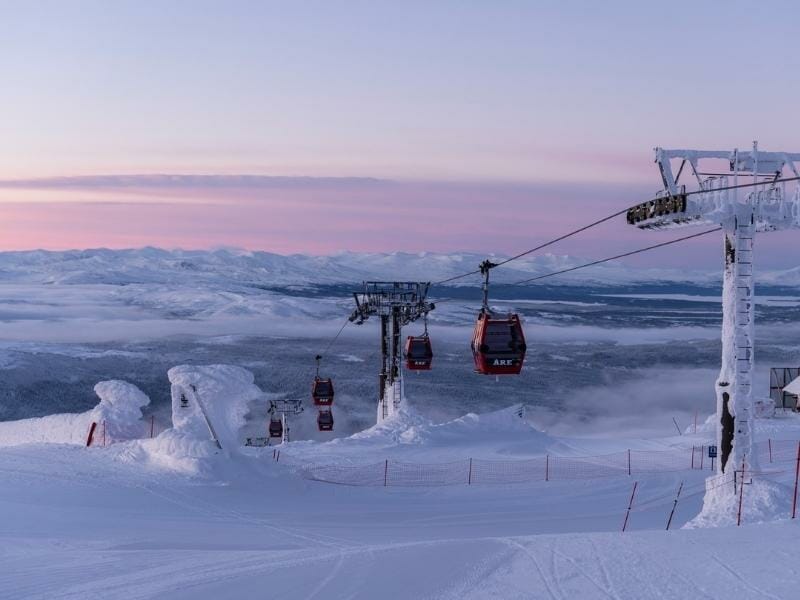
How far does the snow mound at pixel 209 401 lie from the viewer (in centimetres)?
2442

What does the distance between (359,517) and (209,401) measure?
6.94m

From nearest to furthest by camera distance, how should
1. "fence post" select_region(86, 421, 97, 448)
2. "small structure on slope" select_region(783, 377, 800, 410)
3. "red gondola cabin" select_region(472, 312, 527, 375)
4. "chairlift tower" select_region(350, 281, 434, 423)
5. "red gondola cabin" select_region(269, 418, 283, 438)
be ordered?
"red gondola cabin" select_region(472, 312, 527, 375) < "fence post" select_region(86, 421, 97, 448) < "chairlift tower" select_region(350, 281, 434, 423) < "red gondola cabin" select_region(269, 418, 283, 438) < "small structure on slope" select_region(783, 377, 800, 410)

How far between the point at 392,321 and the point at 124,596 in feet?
89.4

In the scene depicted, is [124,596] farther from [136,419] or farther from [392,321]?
[392,321]

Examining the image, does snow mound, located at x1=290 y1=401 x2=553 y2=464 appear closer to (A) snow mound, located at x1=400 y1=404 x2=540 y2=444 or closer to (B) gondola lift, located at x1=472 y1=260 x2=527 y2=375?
(A) snow mound, located at x1=400 y1=404 x2=540 y2=444

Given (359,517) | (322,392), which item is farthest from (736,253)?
(322,392)

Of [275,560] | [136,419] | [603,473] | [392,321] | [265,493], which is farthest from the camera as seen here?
[392,321]

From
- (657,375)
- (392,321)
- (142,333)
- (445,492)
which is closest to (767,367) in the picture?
(657,375)

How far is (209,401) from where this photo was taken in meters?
25.7

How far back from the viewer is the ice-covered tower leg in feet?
64.0

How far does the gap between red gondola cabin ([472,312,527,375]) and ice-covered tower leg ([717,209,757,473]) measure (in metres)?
4.70

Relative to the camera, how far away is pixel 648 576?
11.4m

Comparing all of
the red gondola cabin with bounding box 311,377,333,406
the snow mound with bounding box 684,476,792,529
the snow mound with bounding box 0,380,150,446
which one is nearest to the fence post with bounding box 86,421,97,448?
the snow mound with bounding box 0,380,150,446

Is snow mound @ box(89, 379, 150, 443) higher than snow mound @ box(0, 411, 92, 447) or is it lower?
higher
